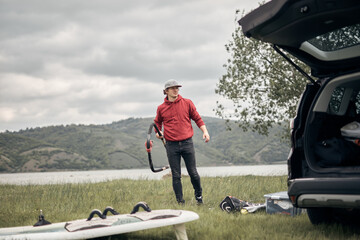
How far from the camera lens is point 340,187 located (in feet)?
12.1

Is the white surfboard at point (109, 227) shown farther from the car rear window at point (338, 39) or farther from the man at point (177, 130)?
the man at point (177, 130)

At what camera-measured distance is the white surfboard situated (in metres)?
3.76

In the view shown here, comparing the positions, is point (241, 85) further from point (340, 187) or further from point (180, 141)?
point (340, 187)

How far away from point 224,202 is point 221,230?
77.2 inches

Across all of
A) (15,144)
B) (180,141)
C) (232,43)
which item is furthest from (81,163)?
(180,141)

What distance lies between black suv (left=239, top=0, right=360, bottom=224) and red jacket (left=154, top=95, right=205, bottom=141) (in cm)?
281

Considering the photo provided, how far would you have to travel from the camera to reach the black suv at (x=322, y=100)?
3717 millimetres

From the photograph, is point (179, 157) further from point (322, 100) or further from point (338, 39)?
point (338, 39)

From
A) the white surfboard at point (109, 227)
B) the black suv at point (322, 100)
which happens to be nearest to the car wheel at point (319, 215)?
the black suv at point (322, 100)

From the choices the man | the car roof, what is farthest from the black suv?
the man

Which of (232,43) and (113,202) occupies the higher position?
(232,43)

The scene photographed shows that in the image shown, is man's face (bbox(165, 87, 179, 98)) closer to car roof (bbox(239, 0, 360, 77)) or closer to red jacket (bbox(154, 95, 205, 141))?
red jacket (bbox(154, 95, 205, 141))

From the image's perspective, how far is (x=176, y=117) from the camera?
6961 mm

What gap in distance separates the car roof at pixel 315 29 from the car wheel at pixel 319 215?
1634 millimetres
